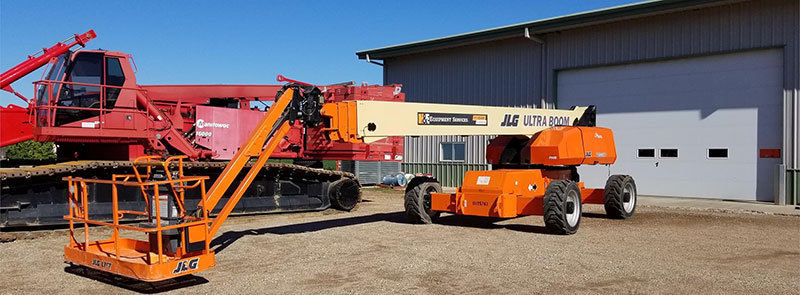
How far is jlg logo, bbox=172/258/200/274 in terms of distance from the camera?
685 cm

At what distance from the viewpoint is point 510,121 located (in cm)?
1246

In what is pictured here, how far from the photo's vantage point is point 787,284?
24.3 ft

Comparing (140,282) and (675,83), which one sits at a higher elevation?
(675,83)

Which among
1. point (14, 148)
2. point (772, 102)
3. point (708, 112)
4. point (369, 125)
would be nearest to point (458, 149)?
point (708, 112)

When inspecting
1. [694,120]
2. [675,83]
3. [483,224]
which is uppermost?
[675,83]

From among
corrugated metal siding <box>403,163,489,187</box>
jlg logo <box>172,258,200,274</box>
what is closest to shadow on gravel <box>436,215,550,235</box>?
jlg logo <box>172,258,200,274</box>

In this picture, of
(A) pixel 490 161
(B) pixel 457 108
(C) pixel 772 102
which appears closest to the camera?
(B) pixel 457 108

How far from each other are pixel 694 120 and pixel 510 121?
10076 millimetres

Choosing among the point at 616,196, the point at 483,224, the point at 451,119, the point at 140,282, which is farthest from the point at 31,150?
the point at 616,196

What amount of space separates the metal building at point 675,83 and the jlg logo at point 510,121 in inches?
372

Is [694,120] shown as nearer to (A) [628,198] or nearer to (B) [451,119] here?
(A) [628,198]

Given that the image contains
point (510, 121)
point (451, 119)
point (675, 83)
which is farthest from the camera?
point (675, 83)

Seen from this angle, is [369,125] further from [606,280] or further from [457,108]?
[606,280]

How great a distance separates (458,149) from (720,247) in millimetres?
16312
